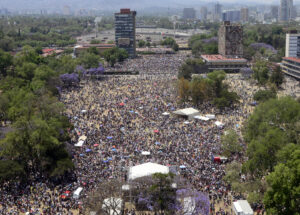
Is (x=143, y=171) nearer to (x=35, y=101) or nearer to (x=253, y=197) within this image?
(x=253, y=197)

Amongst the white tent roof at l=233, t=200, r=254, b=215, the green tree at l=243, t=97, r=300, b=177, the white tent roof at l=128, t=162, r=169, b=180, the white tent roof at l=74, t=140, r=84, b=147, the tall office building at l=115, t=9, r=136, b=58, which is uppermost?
the tall office building at l=115, t=9, r=136, b=58

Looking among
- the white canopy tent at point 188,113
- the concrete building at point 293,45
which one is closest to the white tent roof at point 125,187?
the white canopy tent at point 188,113

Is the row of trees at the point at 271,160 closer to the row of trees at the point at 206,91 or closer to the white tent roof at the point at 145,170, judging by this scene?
the white tent roof at the point at 145,170

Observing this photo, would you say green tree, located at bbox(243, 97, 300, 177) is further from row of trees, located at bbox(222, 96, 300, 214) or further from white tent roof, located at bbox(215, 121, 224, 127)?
white tent roof, located at bbox(215, 121, 224, 127)

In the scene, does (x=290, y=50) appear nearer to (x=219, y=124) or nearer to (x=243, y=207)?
(x=219, y=124)

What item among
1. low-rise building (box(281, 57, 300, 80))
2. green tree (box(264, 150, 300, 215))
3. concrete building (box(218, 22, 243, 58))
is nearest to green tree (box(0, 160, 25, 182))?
green tree (box(264, 150, 300, 215))

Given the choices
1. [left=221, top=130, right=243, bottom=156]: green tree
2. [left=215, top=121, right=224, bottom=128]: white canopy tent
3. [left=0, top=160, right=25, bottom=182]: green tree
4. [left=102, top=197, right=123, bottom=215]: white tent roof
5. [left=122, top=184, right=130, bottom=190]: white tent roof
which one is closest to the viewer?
[left=102, top=197, right=123, bottom=215]: white tent roof

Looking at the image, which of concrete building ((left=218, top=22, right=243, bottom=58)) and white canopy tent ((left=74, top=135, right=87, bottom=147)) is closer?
white canopy tent ((left=74, top=135, right=87, bottom=147))
